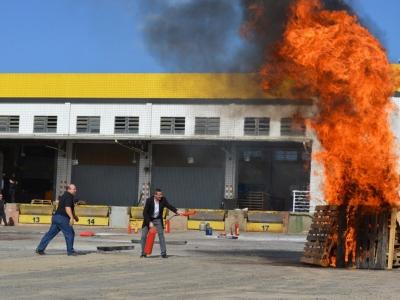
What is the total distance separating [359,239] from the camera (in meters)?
15.1

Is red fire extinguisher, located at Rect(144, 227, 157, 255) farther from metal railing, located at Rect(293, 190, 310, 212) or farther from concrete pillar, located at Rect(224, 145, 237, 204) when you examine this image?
concrete pillar, located at Rect(224, 145, 237, 204)

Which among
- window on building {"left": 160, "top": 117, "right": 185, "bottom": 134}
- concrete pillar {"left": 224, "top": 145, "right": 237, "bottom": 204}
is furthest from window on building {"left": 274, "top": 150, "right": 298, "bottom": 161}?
window on building {"left": 160, "top": 117, "right": 185, "bottom": 134}

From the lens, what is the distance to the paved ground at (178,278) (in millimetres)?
10180

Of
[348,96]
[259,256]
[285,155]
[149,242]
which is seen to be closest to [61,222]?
[149,242]

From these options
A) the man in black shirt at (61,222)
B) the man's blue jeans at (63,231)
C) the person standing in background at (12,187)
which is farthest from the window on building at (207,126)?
the man's blue jeans at (63,231)

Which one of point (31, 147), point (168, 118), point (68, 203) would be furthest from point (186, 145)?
point (68, 203)

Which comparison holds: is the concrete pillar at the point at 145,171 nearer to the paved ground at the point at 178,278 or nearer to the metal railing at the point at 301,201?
the metal railing at the point at 301,201

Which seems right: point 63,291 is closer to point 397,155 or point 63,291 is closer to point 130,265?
point 130,265

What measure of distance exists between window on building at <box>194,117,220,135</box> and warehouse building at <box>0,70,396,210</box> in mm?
55

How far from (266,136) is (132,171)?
11117 millimetres

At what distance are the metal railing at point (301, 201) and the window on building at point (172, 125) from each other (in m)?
7.61

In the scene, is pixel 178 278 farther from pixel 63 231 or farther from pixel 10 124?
pixel 10 124

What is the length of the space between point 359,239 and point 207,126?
1029 inches

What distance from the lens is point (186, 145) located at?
44.4 m
